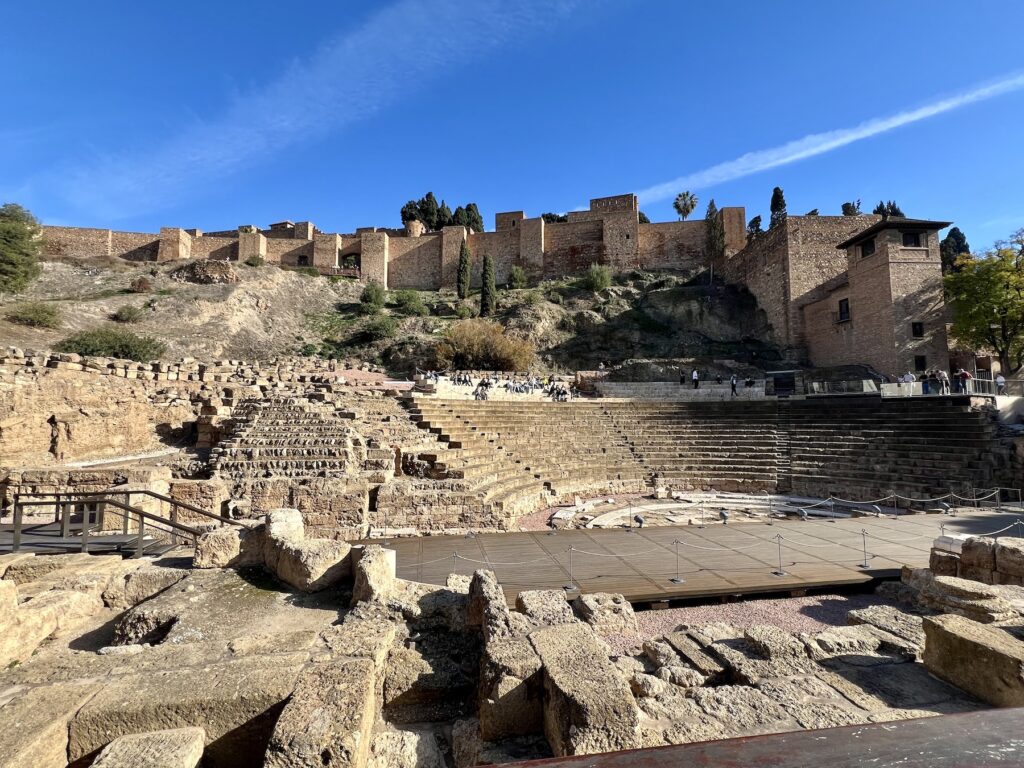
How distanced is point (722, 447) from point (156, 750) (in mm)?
16242

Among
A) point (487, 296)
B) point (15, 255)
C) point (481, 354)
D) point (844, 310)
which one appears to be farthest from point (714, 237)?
point (15, 255)

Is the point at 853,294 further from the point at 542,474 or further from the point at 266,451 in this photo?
the point at 266,451

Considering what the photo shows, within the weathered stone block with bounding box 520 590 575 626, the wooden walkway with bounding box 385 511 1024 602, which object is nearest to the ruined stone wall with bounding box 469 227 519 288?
the wooden walkway with bounding box 385 511 1024 602

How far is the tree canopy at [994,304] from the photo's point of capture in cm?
2048

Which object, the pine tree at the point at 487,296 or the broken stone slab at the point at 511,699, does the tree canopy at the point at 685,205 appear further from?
the broken stone slab at the point at 511,699

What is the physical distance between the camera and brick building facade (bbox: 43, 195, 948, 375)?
2291cm

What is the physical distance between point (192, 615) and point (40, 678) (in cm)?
93

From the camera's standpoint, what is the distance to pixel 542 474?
43.3 feet

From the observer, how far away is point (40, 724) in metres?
2.17

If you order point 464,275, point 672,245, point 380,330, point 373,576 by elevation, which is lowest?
point 373,576

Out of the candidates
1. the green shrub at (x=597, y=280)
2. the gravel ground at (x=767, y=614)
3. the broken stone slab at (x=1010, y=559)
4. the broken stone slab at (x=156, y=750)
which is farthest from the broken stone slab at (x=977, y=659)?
the green shrub at (x=597, y=280)

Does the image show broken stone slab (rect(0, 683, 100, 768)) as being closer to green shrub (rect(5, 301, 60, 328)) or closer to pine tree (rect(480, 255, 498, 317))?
green shrub (rect(5, 301, 60, 328))

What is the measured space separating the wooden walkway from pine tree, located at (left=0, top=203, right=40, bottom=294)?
106 feet

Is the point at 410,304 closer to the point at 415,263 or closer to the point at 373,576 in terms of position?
the point at 415,263
